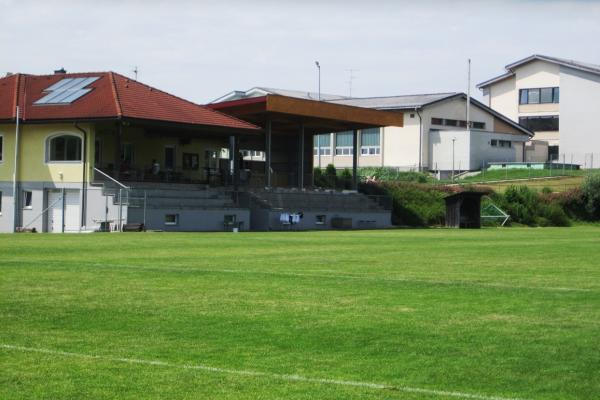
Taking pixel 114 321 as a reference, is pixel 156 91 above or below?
above

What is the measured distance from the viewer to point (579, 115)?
9631cm

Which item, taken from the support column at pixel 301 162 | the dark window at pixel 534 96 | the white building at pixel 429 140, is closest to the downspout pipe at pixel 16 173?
the support column at pixel 301 162

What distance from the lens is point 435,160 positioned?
287 ft

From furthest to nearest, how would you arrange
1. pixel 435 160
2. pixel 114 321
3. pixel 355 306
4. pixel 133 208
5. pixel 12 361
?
pixel 435 160
pixel 133 208
pixel 355 306
pixel 114 321
pixel 12 361

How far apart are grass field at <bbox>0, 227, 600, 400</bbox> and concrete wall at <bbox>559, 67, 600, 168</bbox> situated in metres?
79.5

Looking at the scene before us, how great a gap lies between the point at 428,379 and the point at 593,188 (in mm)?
59142

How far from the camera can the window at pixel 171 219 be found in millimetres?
44375

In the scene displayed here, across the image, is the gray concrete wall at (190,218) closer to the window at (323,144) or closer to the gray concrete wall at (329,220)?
the gray concrete wall at (329,220)

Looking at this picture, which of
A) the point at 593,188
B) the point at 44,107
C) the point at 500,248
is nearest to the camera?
the point at 500,248

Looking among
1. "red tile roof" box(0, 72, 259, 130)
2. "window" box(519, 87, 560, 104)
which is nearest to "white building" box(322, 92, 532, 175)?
"window" box(519, 87, 560, 104)

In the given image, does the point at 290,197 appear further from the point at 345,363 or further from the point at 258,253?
the point at 345,363

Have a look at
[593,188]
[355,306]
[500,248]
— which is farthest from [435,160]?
[355,306]

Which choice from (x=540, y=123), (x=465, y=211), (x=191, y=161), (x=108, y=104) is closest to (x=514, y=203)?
(x=465, y=211)

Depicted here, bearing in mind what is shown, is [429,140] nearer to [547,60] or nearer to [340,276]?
[547,60]
